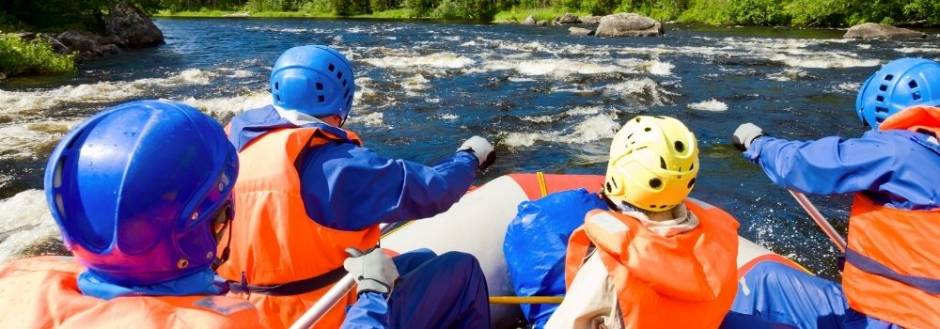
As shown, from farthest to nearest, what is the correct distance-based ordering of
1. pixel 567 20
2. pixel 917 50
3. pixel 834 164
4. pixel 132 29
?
pixel 567 20 → pixel 132 29 → pixel 917 50 → pixel 834 164

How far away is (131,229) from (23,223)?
5354 millimetres

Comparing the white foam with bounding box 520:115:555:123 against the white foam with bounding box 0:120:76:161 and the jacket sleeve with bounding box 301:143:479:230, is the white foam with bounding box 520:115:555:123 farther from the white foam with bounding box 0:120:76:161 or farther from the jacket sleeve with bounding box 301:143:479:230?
the jacket sleeve with bounding box 301:143:479:230

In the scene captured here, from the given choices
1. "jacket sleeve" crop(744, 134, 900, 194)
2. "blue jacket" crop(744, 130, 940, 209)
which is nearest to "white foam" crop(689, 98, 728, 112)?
"jacket sleeve" crop(744, 134, 900, 194)

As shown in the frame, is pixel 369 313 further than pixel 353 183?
No

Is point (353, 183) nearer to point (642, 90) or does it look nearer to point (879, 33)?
point (642, 90)

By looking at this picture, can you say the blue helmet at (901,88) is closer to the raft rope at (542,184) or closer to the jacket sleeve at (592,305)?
the jacket sleeve at (592,305)

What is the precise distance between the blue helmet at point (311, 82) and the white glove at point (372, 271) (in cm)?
73

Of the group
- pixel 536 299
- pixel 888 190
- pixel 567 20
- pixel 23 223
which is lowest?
pixel 23 223

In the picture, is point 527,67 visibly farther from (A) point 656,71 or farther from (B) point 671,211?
(B) point 671,211

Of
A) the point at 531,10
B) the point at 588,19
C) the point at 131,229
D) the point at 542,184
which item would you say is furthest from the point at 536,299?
the point at 531,10

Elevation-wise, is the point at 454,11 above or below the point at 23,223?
above

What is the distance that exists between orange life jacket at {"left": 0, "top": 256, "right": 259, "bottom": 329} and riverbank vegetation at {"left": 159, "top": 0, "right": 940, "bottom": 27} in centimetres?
3476

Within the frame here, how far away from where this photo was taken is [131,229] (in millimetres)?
1381

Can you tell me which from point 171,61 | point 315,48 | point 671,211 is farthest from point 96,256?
point 171,61
